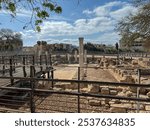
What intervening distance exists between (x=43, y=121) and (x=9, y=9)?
186 cm

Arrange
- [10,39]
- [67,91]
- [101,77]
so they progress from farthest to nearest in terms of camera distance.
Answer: [10,39] < [101,77] < [67,91]

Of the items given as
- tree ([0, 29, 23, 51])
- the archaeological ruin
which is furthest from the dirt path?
tree ([0, 29, 23, 51])

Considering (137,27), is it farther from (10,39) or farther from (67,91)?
(10,39)

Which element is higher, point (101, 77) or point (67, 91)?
point (67, 91)

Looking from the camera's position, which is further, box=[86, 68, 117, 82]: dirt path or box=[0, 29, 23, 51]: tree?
box=[0, 29, 23, 51]: tree

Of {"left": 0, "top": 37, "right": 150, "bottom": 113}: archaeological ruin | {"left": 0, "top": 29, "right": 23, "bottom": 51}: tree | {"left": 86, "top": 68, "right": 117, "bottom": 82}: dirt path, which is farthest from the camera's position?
{"left": 0, "top": 29, "right": 23, "bottom": 51}: tree

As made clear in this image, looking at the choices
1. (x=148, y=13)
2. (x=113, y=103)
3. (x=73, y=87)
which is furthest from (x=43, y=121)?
(x=148, y=13)

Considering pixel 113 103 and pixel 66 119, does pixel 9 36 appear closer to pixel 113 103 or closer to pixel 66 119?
pixel 113 103

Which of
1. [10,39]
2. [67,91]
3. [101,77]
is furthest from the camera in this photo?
[10,39]

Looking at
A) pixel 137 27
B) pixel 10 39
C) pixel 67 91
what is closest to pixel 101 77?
pixel 137 27

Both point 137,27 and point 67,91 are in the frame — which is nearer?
point 67,91

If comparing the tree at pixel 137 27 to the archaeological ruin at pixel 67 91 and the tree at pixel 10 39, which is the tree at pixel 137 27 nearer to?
the archaeological ruin at pixel 67 91

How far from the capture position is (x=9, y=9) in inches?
168

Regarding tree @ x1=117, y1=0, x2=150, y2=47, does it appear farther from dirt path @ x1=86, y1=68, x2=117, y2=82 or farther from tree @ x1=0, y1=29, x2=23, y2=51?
tree @ x1=0, y1=29, x2=23, y2=51
